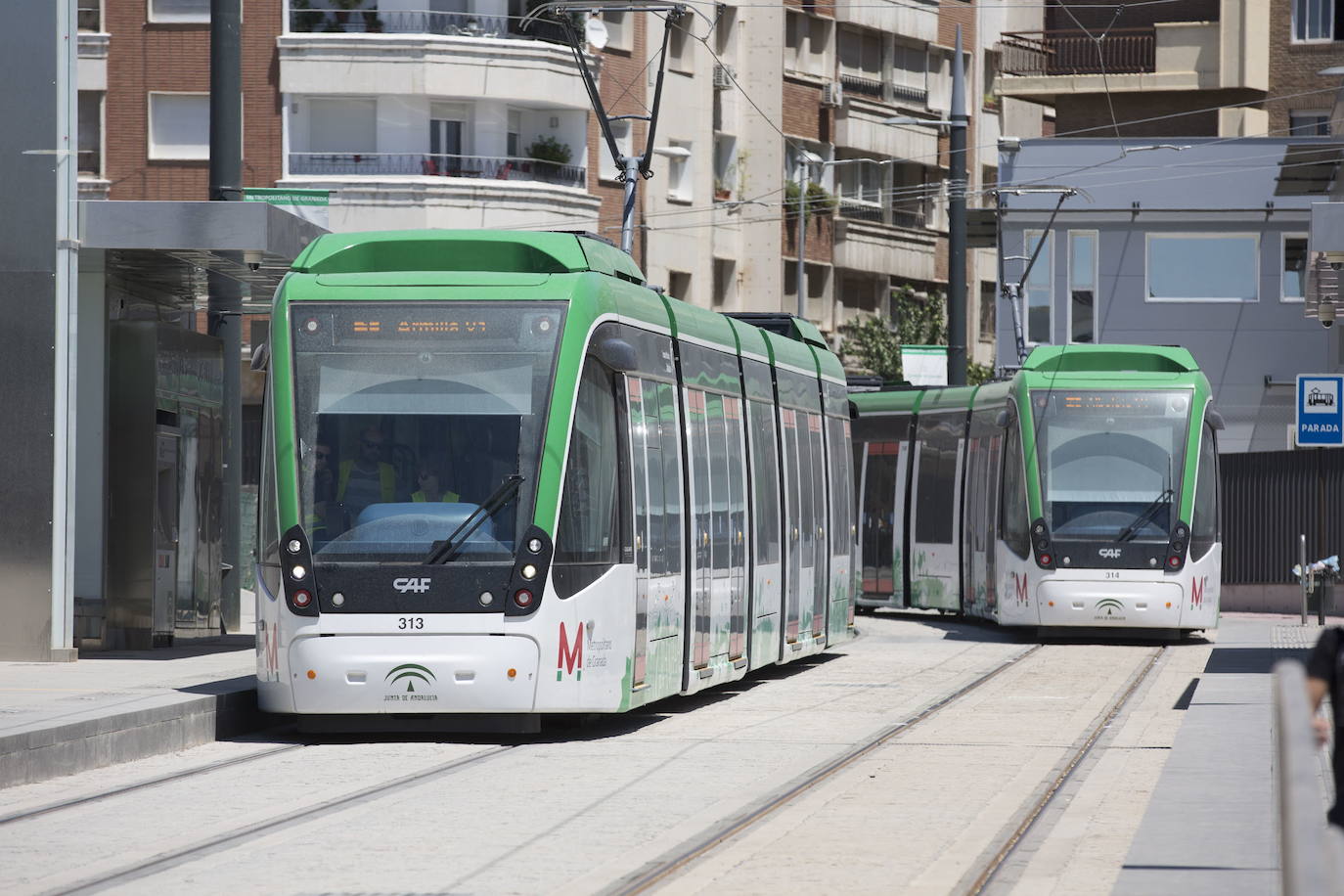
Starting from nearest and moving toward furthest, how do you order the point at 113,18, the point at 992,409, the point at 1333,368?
the point at 992,409 → the point at 1333,368 → the point at 113,18

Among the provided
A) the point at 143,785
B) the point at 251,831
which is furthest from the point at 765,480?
the point at 251,831

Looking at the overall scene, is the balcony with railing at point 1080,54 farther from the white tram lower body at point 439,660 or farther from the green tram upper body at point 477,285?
the white tram lower body at point 439,660

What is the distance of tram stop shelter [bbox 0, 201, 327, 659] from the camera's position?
57.2ft

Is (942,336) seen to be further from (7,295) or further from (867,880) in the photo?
(867,880)

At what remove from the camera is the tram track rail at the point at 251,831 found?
8.75m

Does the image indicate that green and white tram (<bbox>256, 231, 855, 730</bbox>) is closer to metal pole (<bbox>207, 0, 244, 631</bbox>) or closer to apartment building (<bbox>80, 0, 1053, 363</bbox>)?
metal pole (<bbox>207, 0, 244, 631</bbox>)

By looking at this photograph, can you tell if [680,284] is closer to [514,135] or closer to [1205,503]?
[514,135]

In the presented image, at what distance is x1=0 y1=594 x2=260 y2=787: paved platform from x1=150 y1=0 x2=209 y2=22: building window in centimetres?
2800

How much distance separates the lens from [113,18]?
1783 inches

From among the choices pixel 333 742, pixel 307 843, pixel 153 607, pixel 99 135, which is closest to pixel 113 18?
pixel 99 135

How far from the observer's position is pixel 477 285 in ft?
46.9

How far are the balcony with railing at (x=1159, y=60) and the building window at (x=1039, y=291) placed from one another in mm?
7094

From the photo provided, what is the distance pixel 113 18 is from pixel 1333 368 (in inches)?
921

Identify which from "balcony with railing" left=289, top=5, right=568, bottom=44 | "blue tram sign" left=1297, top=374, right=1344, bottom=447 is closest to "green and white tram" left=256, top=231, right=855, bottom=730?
"blue tram sign" left=1297, top=374, right=1344, bottom=447
